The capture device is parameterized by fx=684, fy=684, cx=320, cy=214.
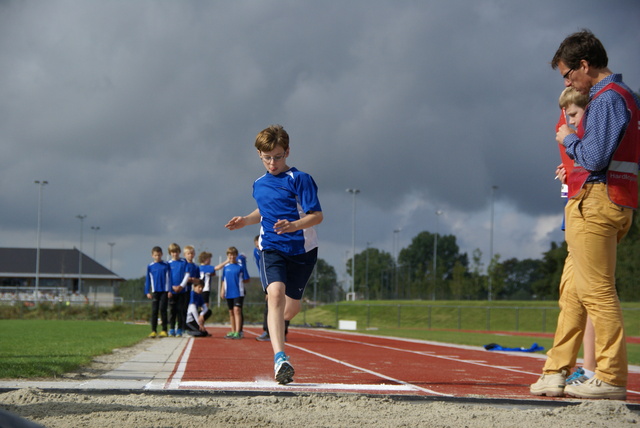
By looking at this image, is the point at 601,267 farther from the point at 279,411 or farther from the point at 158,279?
the point at 158,279

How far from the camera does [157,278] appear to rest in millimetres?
14422

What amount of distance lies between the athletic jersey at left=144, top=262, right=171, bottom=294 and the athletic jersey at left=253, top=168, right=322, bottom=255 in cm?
966

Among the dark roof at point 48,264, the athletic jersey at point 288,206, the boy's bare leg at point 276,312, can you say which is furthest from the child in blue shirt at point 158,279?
the dark roof at point 48,264

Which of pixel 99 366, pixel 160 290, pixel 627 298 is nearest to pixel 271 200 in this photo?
pixel 99 366

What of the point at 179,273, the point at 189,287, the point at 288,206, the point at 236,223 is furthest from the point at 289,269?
the point at 189,287

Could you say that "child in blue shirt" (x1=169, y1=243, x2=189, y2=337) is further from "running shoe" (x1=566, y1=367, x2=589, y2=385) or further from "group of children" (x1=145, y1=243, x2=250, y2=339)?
"running shoe" (x1=566, y1=367, x2=589, y2=385)

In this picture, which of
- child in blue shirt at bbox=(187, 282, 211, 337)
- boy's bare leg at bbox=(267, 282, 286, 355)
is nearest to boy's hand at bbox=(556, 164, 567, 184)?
boy's bare leg at bbox=(267, 282, 286, 355)

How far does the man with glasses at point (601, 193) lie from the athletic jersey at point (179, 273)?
11153 millimetres

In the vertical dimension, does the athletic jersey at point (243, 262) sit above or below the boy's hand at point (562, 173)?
below

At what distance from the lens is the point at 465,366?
8344 millimetres

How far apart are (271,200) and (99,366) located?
315 cm

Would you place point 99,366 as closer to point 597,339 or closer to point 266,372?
point 266,372

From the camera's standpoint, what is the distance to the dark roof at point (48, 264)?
93625 millimetres

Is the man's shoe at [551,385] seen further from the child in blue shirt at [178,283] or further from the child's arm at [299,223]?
the child in blue shirt at [178,283]
